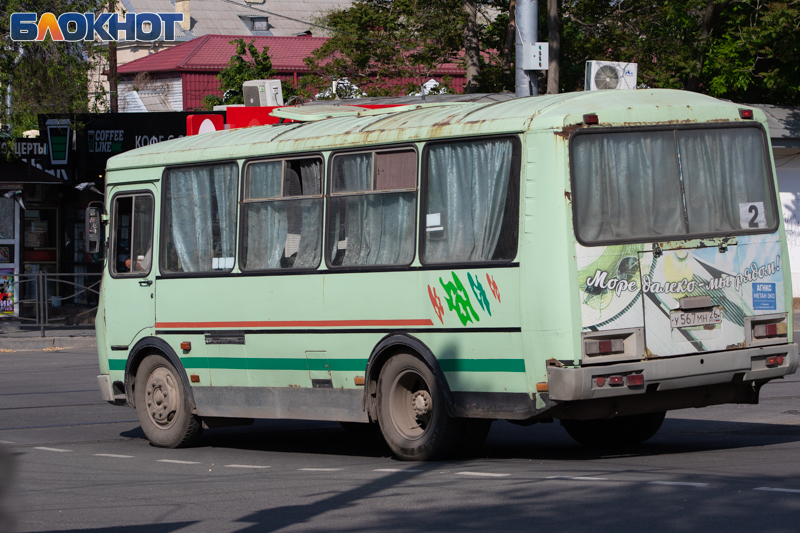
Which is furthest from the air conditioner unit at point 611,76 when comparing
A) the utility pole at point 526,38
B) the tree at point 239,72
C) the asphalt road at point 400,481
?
the tree at point 239,72

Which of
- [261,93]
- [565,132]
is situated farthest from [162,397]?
[261,93]

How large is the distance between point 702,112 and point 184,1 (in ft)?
252

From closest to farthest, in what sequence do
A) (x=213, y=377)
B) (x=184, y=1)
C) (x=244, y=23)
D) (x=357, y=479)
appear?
(x=357, y=479), (x=213, y=377), (x=184, y=1), (x=244, y=23)

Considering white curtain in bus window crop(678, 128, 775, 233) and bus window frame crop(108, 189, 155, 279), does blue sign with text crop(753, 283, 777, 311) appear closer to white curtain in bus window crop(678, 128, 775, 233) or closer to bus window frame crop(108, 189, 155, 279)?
white curtain in bus window crop(678, 128, 775, 233)

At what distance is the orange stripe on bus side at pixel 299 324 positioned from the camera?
9.19 m

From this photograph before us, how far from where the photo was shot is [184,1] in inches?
3219

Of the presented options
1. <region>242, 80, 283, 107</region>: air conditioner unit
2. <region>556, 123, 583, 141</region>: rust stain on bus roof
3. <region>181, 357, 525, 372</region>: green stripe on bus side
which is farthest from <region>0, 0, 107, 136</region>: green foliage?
<region>556, 123, 583, 141</region>: rust stain on bus roof

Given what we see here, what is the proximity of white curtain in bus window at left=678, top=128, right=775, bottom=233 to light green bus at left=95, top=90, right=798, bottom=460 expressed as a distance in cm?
1

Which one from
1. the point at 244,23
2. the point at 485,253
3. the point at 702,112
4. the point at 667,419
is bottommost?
the point at 667,419

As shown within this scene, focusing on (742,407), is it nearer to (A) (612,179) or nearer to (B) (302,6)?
(A) (612,179)

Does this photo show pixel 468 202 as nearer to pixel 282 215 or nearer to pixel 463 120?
pixel 463 120

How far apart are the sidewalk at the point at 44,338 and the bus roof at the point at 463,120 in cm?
1280

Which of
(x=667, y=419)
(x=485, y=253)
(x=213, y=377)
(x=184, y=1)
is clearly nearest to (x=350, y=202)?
(x=485, y=253)

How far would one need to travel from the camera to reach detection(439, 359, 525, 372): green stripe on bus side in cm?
843
